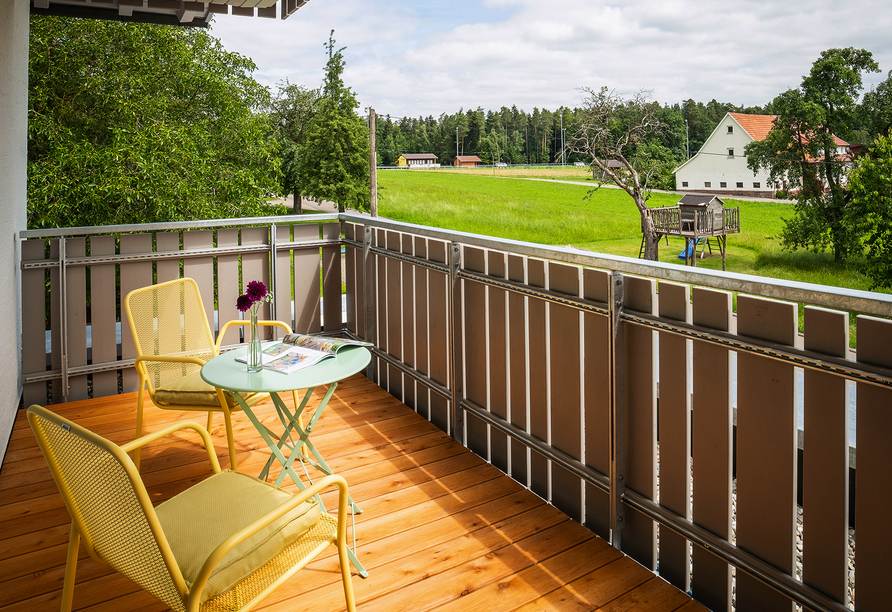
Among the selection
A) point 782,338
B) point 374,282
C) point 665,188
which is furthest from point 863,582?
point 665,188

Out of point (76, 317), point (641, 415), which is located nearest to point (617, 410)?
point (641, 415)

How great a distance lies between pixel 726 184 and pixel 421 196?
20.1 metres

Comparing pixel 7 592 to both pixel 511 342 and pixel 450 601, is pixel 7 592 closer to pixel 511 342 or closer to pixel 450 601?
pixel 450 601

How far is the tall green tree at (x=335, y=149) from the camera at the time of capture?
31.9 metres

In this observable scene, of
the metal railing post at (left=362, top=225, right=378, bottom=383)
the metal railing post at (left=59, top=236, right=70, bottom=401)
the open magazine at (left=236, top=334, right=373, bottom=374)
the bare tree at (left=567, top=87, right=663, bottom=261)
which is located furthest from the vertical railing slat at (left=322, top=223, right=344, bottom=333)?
the bare tree at (left=567, top=87, right=663, bottom=261)

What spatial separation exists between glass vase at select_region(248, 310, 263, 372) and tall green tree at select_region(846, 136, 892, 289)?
2653cm

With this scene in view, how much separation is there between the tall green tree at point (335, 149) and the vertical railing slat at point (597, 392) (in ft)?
Result: 101

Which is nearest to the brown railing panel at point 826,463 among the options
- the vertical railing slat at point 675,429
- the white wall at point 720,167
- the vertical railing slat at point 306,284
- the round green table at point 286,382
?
the vertical railing slat at point 675,429

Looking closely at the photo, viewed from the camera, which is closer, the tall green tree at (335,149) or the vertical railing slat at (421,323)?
the vertical railing slat at (421,323)

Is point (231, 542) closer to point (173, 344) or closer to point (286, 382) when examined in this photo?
point (286, 382)

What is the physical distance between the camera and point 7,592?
7.40 feet

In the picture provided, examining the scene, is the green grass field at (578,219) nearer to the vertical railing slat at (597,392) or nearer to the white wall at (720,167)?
the white wall at (720,167)

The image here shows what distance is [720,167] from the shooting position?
41.4 meters

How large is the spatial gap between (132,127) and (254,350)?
8750mm
